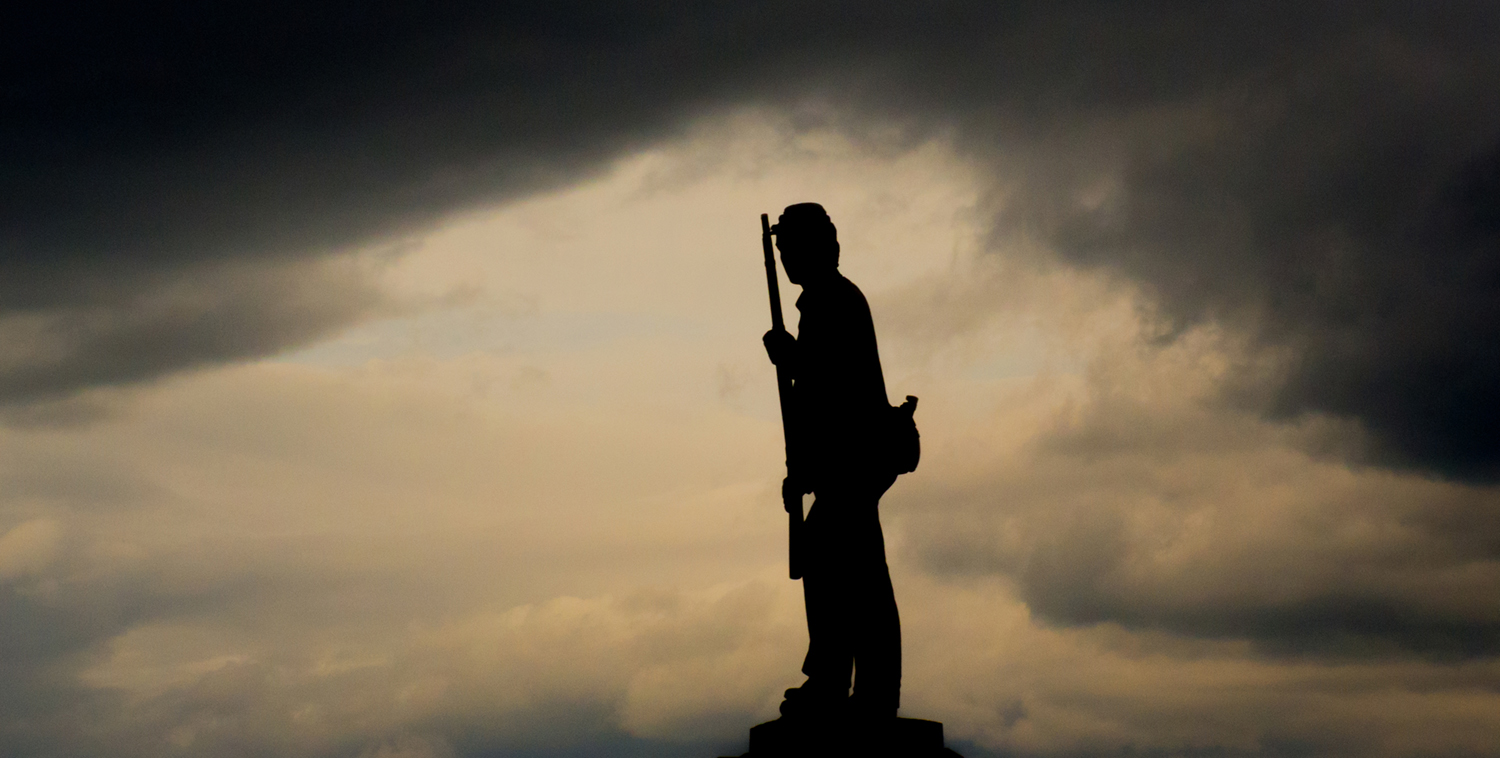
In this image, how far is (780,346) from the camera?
488 inches

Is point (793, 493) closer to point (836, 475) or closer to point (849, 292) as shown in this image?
point (836, 475)

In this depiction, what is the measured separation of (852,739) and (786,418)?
277cm

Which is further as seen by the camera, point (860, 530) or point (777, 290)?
point (777, 290)

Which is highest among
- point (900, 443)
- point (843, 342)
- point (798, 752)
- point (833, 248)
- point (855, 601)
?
point (833, 248)

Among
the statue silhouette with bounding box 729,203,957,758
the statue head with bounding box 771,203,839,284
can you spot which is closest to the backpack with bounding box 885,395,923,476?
the statue silhouette with bounding box 729,203,957,758

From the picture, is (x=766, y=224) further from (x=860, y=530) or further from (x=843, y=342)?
(x=860, y=530)

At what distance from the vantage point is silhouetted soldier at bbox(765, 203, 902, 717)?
38.2 ft

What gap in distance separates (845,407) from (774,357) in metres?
0.81

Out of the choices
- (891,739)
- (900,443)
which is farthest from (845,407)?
(891,739)

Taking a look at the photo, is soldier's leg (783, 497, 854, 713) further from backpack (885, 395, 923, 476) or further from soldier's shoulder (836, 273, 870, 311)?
soldier's shoulder (836, 273, 870, 311)

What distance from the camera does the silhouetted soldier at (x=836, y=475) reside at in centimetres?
1164

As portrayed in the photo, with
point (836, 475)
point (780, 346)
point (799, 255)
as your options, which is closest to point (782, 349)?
point (780, 346)

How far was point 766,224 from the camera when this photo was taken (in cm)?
1276

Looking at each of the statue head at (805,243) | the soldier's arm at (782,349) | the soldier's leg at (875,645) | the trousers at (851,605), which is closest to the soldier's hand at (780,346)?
the soldier's arm at (782,349)
